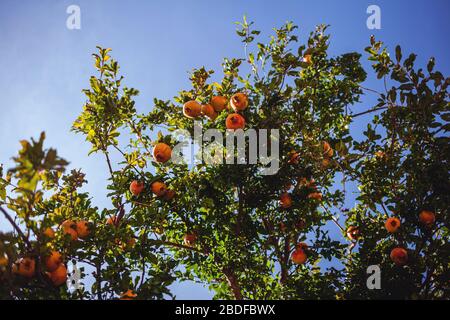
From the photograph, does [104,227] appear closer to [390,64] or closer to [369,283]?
[369,283]

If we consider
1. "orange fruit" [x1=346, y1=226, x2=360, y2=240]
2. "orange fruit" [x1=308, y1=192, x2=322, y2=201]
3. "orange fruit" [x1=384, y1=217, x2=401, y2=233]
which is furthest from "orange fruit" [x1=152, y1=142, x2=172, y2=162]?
"orange fruit" [x1=384, y1=217, x2=401, y2=233]

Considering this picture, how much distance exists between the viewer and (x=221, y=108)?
448 centimetres

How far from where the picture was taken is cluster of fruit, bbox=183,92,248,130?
4.03 meters

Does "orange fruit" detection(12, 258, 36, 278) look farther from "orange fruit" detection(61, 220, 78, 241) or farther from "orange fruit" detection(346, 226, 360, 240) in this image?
"orange fruit" detection(346, 226, 360, 240)

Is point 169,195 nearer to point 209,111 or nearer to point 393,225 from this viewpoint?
point 209,111

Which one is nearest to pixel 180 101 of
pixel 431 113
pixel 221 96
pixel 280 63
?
pixel 221 96

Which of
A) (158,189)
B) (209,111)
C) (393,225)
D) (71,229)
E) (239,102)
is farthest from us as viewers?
(209,111)

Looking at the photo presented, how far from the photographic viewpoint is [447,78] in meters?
3.92

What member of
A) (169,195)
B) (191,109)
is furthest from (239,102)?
(169,195)

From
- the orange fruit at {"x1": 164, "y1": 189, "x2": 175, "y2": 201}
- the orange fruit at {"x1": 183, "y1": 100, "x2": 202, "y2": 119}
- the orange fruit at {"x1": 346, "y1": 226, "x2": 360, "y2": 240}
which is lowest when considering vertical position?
the orange fruit at {"x1": 346, "y1": 226, "x2": 360, "y2": 240}

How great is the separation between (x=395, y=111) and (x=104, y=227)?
3.82 metres

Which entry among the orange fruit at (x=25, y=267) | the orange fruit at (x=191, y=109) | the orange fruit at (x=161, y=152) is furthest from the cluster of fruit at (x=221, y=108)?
the orange fruit at (x=25, y=267)

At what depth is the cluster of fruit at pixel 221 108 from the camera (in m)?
4.03

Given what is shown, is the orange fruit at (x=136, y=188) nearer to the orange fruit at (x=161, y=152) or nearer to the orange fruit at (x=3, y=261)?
the orange fruit at (x=161, y=152)
